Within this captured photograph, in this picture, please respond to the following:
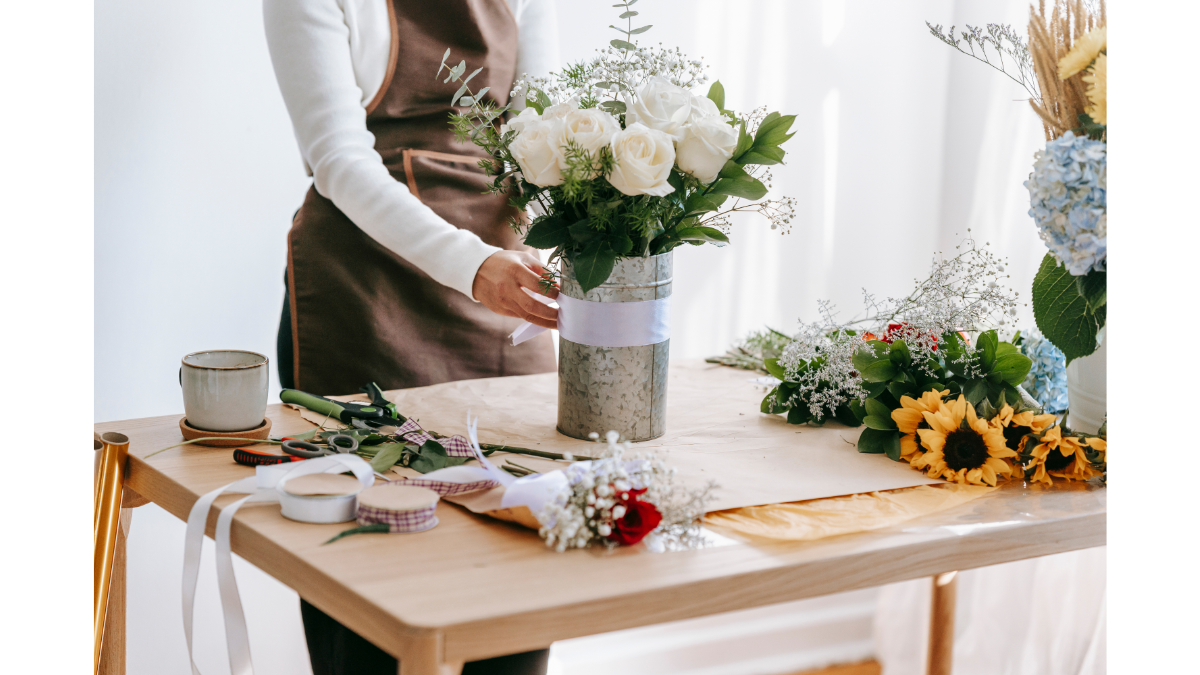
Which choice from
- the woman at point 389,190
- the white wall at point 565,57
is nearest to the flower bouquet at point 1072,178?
the woman at point 389,190

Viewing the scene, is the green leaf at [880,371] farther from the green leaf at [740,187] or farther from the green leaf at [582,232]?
the green leaf at [582,232]

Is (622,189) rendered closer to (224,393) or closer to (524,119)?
(524,119)

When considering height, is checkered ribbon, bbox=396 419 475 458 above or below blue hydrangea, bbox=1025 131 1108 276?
below

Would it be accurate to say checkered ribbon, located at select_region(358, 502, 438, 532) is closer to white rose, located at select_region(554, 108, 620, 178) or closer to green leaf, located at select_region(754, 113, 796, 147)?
white rose, located at select_region(554, 108, 620, 178)

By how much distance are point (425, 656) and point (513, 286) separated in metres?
0.63

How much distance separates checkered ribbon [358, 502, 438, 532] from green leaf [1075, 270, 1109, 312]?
2.14ft

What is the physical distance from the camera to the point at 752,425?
1.17m

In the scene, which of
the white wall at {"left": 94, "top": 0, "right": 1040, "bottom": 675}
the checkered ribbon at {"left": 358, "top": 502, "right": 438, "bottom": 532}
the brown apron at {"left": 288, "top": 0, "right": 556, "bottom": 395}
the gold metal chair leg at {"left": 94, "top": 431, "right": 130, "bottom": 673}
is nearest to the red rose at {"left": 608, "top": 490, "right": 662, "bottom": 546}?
the checkered ribbon at {"left": 358, "top": 502, "right": 438, "bottom": 532}

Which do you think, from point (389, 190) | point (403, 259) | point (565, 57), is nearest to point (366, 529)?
point (389, 190)

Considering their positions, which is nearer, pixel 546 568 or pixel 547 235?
pixel 546 568

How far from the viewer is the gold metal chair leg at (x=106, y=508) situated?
2.94ft

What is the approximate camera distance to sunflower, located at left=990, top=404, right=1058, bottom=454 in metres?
0.97

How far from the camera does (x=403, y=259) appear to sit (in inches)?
58.7
